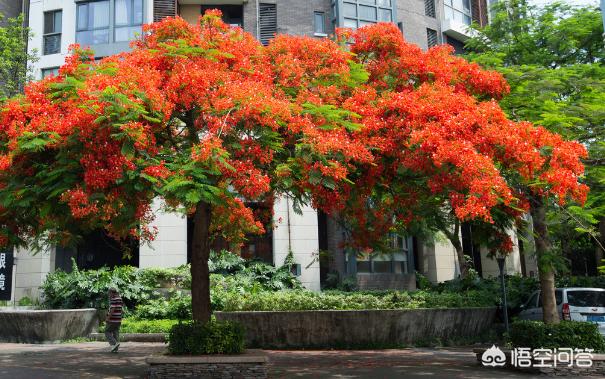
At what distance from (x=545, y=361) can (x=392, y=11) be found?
824 inches

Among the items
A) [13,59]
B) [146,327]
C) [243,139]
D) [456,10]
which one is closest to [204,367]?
[243,139]

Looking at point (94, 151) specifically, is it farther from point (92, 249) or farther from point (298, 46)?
point (92, 249)

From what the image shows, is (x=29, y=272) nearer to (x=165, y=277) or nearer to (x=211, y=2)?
(x=165, y=277)

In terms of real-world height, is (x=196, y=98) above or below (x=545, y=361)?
above

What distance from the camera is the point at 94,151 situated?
9047 millimetres

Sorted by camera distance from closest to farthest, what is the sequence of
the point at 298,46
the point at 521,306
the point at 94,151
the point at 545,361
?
the point at 94,151, the point at 545,361, the point at 298,46, the point at 521,306

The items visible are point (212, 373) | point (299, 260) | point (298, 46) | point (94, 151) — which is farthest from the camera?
point (299, 260)

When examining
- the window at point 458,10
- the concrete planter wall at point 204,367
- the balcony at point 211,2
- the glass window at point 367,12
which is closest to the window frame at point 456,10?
the window at point 458,10

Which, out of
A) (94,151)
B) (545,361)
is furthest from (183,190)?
(545,361)

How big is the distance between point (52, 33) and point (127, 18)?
3910 mm

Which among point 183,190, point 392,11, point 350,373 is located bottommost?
point 350,373

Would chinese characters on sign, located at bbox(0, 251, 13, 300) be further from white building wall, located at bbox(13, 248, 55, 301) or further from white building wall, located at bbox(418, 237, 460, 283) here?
white building wall, located at bbox(418, 237, 460, 283)

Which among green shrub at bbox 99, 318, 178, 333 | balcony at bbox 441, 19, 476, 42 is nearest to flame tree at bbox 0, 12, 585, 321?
green shrub at bbox 99, 318, 178, 333

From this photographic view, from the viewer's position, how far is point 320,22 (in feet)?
90.5
